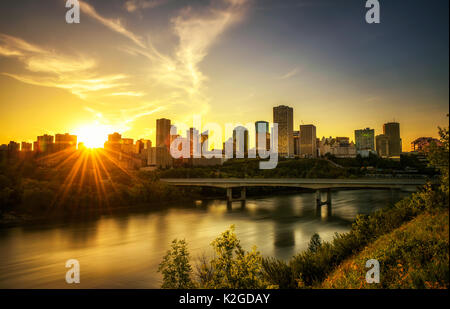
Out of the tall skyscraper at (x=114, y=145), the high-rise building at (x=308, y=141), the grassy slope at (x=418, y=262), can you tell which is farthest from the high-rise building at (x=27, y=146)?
the high-rise building at (x=308, y=141)

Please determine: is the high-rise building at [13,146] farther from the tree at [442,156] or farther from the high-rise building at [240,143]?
the high-rise building at [240,143]

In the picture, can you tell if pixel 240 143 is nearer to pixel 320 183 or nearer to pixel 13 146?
pixel 320 183

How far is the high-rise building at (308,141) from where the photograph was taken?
71.0m

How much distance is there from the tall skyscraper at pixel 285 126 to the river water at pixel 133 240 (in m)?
55.7

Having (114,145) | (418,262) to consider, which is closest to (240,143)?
(114,145)

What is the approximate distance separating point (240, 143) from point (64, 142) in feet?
127

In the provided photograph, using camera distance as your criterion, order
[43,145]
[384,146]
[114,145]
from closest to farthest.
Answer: [43,145]
[384,146]
[114,145]

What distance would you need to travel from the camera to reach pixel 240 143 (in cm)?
6544

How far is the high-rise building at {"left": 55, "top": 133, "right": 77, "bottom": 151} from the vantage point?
3450cm
